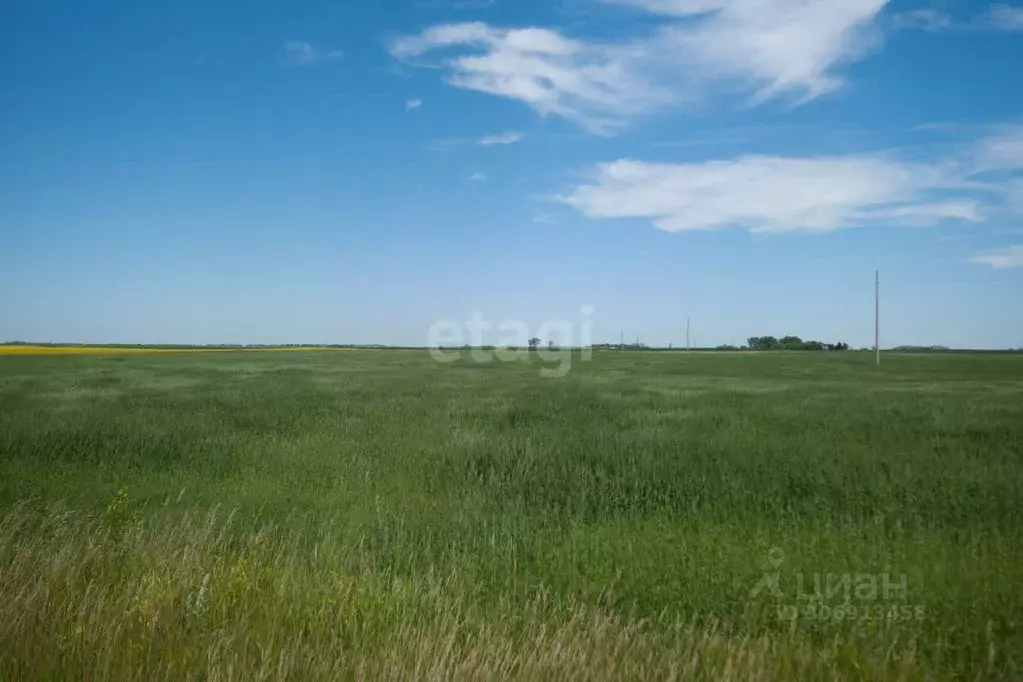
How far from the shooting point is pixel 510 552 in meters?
6.56

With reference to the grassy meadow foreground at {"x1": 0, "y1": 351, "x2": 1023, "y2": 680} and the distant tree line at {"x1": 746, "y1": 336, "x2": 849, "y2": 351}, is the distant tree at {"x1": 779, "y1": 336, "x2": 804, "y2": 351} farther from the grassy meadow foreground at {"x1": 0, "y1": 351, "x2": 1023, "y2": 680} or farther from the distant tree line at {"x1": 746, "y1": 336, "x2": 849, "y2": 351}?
the grassy meadow foreground at {"x1": 0, "y1": 351, "x2": 1023, "y2": 680}

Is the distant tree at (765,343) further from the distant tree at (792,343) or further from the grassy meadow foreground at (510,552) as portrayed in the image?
the grassy meadow foreground at (510,552)

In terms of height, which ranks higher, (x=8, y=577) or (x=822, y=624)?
(x=8, y=577)

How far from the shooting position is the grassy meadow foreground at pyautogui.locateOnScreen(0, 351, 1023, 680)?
4.21 metres

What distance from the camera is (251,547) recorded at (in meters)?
6.26

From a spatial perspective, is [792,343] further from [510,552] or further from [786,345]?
[510,552]

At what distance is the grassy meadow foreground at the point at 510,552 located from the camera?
13.8 feet

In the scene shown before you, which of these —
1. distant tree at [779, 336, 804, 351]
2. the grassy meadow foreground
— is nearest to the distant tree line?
distant tree at [779, 336, 804, 351]

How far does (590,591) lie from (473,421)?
11.7m

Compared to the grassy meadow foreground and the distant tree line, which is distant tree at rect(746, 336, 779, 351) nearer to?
the distant tree line

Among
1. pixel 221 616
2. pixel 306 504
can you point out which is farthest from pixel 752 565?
pixel 306 504

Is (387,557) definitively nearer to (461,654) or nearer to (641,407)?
(461,654)

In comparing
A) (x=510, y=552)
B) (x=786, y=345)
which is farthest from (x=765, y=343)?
(x=510, y=552)

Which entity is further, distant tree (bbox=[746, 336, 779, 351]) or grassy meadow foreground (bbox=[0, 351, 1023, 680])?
distant tree (bbox=[746, 336, 779, 351])
